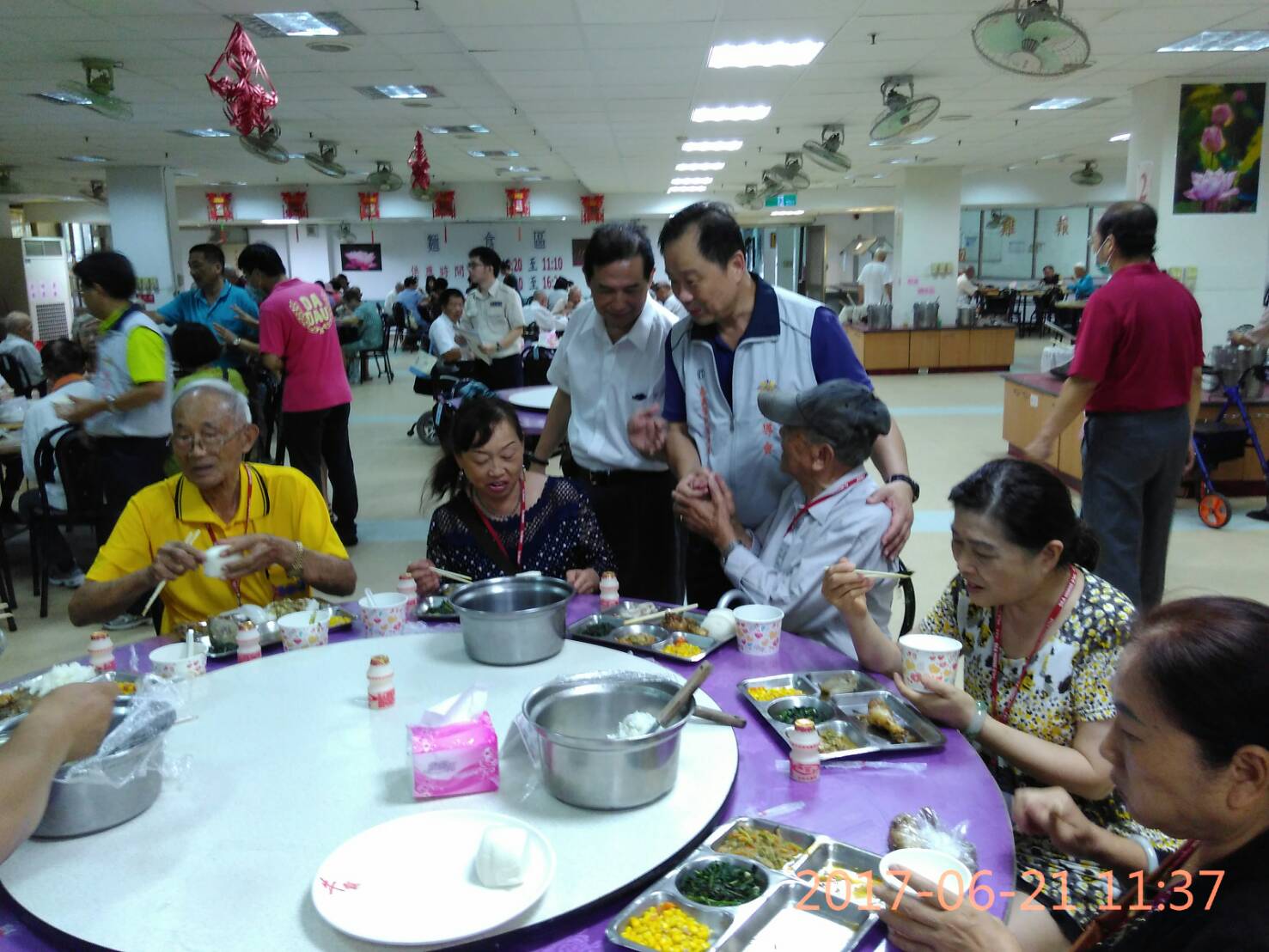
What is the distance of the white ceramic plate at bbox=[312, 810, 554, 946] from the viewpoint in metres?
1.06

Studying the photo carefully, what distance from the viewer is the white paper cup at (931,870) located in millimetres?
1069

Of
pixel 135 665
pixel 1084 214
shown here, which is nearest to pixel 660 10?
pixel 135 665

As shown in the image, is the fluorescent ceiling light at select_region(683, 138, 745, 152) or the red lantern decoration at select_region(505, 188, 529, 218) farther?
the red lantern decoration at select_region(505, 188, 529, 218)

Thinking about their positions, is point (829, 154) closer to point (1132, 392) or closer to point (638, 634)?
point (1132, 392)

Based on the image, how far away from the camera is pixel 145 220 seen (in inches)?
491

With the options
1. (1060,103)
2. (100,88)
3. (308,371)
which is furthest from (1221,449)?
(100,88)

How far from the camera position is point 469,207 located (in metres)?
17.3

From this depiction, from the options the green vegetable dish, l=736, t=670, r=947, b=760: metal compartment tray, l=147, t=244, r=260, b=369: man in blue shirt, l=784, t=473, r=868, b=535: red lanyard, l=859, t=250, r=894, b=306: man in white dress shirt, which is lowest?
the green vegetable dish

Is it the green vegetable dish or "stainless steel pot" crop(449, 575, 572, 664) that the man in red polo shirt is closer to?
"stainless steel pot" crop(449, 575, 572, 664)

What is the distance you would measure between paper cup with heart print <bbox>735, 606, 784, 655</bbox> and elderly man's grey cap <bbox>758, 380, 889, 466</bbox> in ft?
1.47

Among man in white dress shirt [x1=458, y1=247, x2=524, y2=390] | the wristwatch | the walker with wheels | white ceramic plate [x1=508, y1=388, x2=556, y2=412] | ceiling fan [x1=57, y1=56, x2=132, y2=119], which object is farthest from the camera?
man in white dress shirt [x1=458, y1=247, x2=524, y2=390]

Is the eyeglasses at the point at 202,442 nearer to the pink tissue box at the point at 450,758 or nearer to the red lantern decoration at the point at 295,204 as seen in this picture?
the pink tissue box at the point at 450,758

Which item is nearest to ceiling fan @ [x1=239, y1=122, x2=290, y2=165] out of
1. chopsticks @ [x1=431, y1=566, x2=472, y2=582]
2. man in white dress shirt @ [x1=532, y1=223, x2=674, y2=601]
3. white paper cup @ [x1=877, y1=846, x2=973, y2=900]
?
man in white dress shirt @ [x1=532, y1=223, x2=674, y2=601]

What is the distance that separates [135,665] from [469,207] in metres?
16.5
